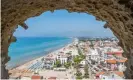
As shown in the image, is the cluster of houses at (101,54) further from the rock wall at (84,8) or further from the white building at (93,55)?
the rock wall at (84,8)

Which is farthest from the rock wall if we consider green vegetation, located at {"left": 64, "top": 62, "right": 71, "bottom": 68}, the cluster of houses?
green vegetation, located at {"left": 64, "top": 62, "right": 71, "bottom": 68}

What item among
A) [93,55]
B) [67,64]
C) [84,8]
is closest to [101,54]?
[93,55]

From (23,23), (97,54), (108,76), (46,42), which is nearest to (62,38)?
(46,42)

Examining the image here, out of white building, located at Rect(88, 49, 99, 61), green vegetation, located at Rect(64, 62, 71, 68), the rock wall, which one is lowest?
the rock wall

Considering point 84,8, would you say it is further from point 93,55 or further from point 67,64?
point 93,55

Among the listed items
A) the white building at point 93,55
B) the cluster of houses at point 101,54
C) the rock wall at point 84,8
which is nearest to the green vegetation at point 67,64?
the cluster of houses at point 101,54

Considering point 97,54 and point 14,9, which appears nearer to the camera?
point 14,9

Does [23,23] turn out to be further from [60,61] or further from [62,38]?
[62,38]

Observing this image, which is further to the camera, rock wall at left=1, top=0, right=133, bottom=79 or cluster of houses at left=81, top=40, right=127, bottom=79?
cluster of houses at left=81, top=40, right=127, bottom=79

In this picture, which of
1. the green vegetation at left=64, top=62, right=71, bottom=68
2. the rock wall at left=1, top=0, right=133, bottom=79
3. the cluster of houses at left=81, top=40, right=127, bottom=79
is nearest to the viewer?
the rock wall at left=1, top=0, right=133, bottom=79

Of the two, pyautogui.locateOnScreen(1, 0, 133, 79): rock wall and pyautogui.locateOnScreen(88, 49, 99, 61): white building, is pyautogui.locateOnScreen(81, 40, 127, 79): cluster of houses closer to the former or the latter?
pyautogui.locateOnScreen(88, 49, 99, 61): white building

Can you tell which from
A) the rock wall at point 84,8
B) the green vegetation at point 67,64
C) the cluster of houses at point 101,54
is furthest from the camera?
the green vegetation at point 67,64
